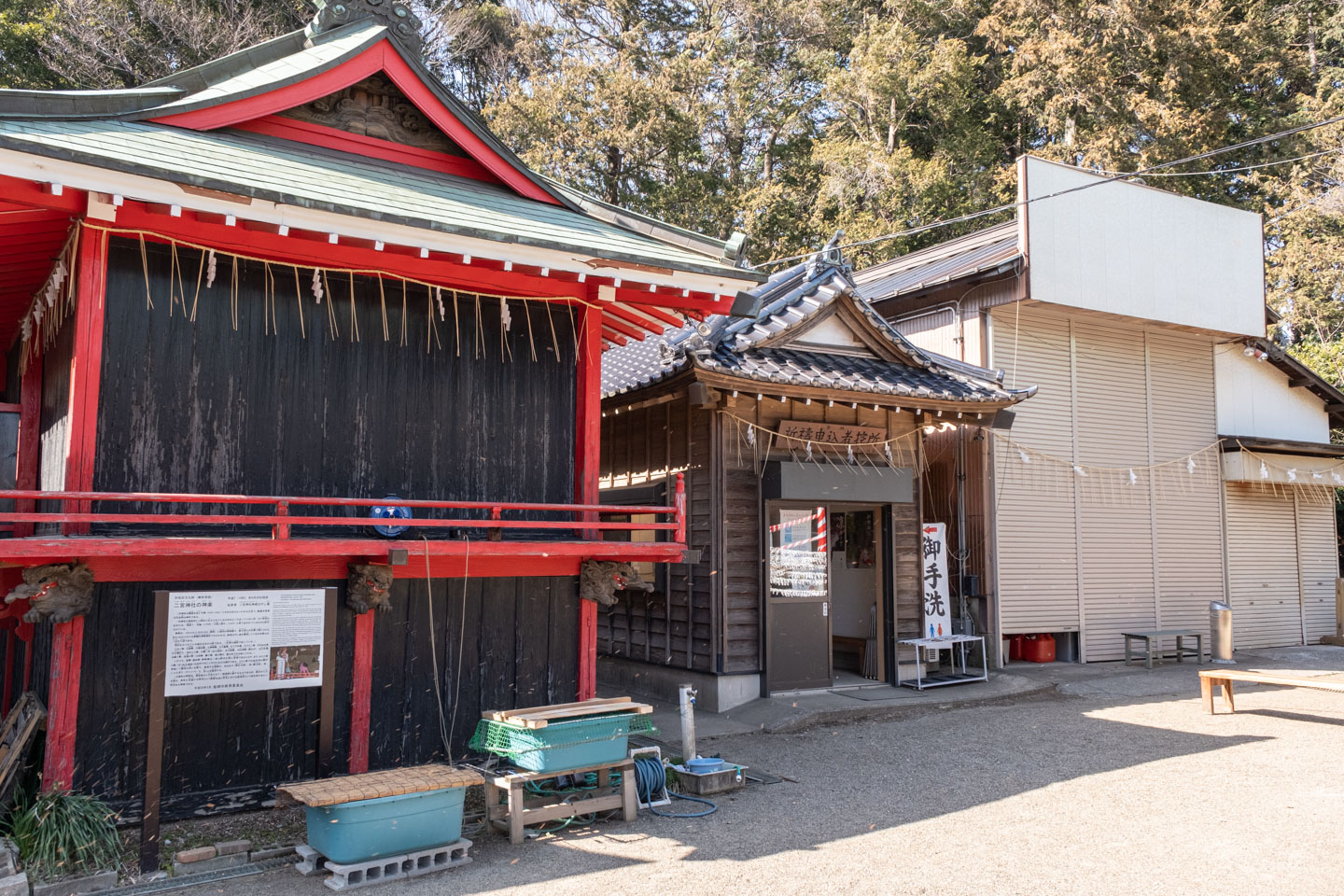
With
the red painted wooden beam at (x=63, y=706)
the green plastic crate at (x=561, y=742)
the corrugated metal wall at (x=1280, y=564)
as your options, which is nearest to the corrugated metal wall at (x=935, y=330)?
the corrugated metal wall at (x=1280, y=564)

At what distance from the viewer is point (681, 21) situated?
3189 cm

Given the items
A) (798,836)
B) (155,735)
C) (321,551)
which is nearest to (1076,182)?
(798,836)

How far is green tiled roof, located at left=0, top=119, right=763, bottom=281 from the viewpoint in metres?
6.27

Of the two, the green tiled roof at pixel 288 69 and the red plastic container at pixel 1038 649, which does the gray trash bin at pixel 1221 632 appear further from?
the green tiled roof at pixel 288 69

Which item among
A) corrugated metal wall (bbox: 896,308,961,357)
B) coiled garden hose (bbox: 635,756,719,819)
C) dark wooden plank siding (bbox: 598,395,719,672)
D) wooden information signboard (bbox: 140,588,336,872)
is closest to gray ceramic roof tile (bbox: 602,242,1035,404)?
dark wooden plank siding (bbox: 598,395,719,672)

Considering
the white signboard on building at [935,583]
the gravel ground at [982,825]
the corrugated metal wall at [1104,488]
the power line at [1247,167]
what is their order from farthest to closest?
the power line at [1247,167] → the corrugated metal wall at [1104,488] → the white signboard on building at [935,583] → the gravel ground at [982,825]

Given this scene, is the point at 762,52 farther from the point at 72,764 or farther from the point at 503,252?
the point at 72,764

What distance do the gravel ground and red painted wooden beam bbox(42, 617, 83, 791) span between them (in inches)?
58.3

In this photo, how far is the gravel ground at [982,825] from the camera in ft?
19.1

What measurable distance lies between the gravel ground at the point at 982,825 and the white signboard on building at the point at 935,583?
8.11 ft

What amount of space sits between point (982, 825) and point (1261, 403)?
15271mm

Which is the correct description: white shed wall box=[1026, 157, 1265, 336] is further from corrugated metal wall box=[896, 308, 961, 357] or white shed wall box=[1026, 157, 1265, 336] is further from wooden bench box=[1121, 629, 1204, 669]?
wooden bench box=[1121, 629, 1204, 669]

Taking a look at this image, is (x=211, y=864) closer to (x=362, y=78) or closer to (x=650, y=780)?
(x=650, y=780)

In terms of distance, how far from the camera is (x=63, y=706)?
20.4 ft
